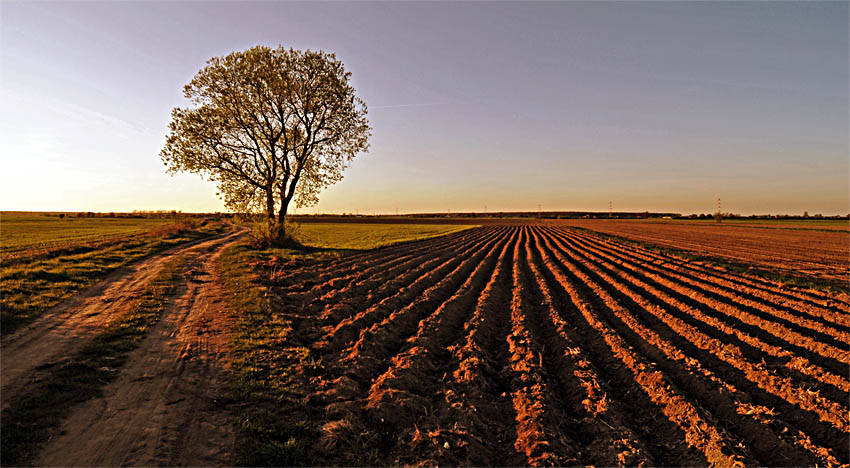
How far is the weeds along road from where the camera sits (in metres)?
4.09

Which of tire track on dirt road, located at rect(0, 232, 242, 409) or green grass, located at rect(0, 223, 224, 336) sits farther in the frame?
green grass, located at rect(0, 223, 224, 336)

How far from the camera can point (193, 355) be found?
272 inches

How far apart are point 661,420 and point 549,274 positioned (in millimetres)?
12628

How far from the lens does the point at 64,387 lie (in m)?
5.36

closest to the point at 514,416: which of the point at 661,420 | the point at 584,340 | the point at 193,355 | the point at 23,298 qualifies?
the point at 661,420

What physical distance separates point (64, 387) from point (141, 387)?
3.66ft

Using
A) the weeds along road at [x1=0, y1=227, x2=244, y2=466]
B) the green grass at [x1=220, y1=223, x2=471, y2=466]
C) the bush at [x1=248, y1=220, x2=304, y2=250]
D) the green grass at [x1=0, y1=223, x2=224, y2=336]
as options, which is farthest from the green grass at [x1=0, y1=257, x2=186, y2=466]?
the bush at [x1=248, y1=220, x2=304, y2=250]

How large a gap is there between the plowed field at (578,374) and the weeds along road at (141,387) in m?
1.64

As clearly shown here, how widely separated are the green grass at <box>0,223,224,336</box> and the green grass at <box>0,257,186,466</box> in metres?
2.39

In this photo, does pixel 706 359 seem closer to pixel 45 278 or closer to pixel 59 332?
pixel 59 332

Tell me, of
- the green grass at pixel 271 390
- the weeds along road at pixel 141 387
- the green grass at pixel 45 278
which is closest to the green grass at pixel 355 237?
the green grass at pixel 45 278

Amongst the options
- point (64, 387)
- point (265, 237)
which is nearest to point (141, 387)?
point (64, 387)

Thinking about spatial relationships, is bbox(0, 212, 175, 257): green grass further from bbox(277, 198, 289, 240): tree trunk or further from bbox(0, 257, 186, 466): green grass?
bbox(0, 257, 186, 466): green grass

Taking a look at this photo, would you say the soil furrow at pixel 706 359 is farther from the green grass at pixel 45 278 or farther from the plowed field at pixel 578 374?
the green grass at pixel 45 278
